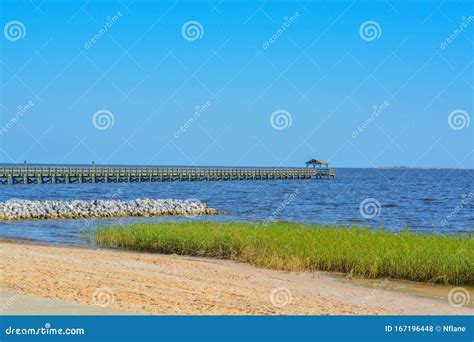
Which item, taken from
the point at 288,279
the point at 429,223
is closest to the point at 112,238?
the point at 288,279

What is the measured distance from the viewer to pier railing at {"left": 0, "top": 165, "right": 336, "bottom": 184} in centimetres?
6812

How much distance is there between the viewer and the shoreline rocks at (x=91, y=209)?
114 feet

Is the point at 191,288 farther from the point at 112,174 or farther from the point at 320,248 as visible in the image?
the point at 112,174

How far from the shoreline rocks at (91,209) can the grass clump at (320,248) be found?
12532mm

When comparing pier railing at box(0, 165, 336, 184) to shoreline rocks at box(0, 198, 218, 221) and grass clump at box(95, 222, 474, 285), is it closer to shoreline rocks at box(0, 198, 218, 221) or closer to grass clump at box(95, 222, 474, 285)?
shoreline rocks at box(0, 198, 218, 221)

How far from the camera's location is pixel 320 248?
1775 centimetres

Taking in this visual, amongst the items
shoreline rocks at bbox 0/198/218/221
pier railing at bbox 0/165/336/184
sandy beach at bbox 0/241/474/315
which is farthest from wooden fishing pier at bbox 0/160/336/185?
sandy beach at bbox 0/241/474/315

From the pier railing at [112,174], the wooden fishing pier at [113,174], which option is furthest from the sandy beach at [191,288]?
the pier railing at [112,174]

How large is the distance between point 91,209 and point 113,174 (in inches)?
1584

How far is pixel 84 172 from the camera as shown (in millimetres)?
74062

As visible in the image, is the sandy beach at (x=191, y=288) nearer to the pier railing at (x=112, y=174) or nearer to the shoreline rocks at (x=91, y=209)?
the shoreline rocks at (x=91, y=209)
